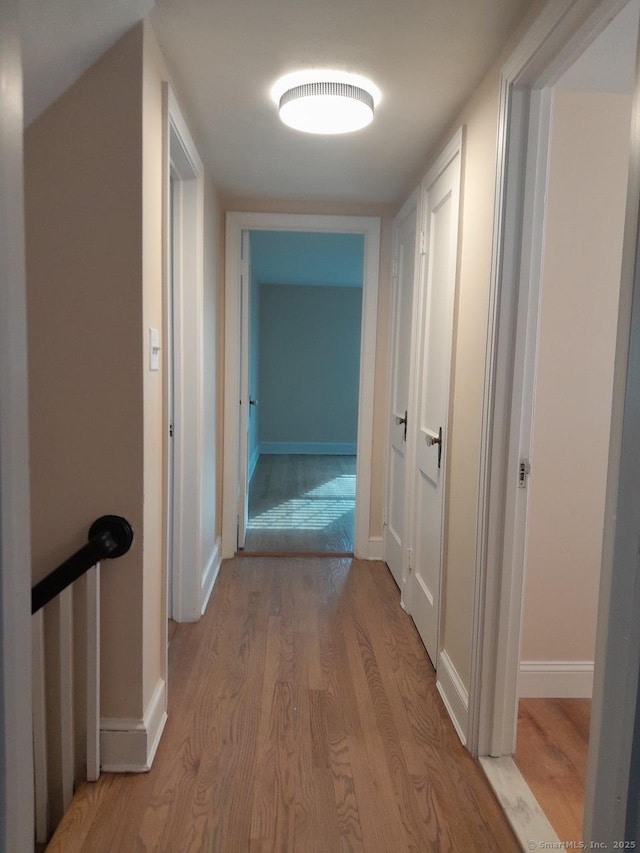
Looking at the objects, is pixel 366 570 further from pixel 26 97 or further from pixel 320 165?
pixel 26 97

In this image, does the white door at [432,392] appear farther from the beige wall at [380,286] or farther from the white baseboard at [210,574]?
the white baseboard at [210,574]

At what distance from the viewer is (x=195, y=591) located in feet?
8.94

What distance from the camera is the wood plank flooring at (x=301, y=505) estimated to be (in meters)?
3.97

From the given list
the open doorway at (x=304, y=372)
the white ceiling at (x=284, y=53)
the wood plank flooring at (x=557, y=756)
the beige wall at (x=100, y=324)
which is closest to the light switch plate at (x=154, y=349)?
the beige wall at (x=100, y=324)

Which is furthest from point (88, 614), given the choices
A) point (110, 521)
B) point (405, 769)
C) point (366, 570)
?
point (366, 570)

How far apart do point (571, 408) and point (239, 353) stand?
6.79 feet

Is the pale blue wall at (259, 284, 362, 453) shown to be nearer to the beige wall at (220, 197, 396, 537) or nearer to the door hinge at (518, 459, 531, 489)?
the beige wall at (220, 197, 396, 537)

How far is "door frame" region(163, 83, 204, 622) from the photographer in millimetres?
2570

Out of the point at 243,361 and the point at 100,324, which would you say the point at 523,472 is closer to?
the point at 100,324

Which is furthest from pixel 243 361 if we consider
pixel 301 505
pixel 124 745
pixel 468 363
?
pixel 124 745

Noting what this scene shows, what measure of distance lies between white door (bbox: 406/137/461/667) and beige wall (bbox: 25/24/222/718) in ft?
3.71

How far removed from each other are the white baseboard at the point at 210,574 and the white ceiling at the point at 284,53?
2.07 metres

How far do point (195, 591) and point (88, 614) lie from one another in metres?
1.11

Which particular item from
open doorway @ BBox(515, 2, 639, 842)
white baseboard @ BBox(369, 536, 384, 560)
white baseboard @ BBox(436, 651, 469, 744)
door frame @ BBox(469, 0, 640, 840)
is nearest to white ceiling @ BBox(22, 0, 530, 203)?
door frame @ BBox(469, 0, 640, 840)
